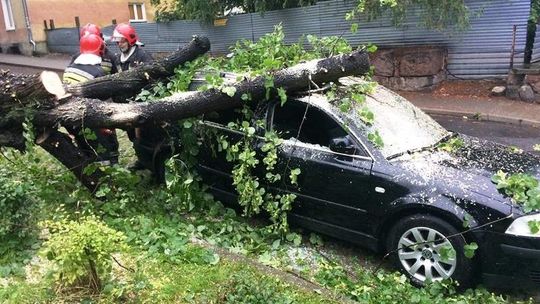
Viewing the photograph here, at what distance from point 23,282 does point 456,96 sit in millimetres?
10452

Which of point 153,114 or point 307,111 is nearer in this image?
point 307,111

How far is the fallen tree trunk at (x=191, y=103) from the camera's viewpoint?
16.5 ft

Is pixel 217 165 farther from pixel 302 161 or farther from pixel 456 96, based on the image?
pixel 456 96

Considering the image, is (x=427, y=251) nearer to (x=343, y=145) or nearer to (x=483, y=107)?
(x=343, y=145)

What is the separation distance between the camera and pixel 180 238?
474cm

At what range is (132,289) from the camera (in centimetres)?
367

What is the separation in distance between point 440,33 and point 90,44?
8.64 metres

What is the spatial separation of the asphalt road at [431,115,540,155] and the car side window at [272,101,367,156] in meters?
4.86

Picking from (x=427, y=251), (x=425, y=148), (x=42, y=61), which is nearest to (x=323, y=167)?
(x=425, y=148)

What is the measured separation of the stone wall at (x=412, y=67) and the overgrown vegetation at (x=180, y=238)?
24.0 ft

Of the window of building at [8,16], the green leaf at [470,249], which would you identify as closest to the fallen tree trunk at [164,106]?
the green leaf at [470,249]

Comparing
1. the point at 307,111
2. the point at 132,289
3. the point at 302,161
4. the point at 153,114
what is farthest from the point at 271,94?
the point at 132,289

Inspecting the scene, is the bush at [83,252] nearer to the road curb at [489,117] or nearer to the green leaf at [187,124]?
the green leaf at [187,124]

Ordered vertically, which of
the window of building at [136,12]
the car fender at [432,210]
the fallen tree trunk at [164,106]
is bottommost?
the car fender at [432,210]
